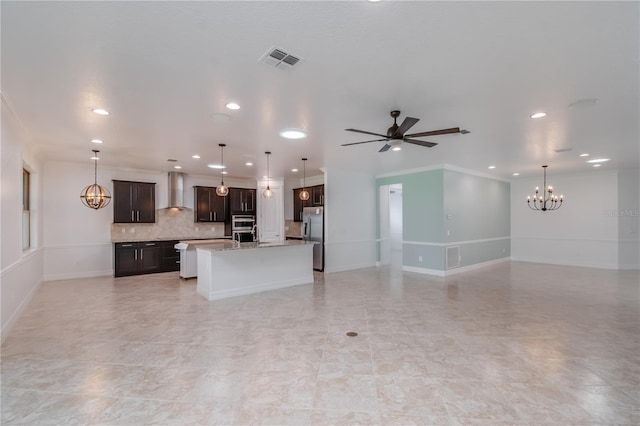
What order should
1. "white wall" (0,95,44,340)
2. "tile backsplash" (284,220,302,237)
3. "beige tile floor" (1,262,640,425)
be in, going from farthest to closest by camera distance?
1. "tile backsplash" (284,220,302,237)
2. "white wall" (0,95,44,340)
3. "beige tile floor" (1,262,640,425)

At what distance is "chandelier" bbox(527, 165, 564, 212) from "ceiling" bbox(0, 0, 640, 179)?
172 inches

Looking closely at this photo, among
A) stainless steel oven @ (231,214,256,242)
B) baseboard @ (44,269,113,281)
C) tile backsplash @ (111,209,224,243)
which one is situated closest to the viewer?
baseboard @ (44,269,113,281)

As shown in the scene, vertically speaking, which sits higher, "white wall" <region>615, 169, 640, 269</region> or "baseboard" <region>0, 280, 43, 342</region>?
"white wall" <region>615, 169, 640, 269</region>

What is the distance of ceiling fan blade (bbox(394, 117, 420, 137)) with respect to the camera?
120 inches

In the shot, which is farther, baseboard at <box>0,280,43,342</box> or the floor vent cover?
the floor vent cover

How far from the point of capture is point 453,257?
764 centimetres

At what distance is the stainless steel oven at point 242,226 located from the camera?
8.96 meters

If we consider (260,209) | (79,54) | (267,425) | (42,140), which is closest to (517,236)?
(260,209)

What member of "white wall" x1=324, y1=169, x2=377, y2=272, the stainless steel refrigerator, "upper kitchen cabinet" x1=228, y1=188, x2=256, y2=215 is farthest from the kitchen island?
"upper kitchen cabinet" x1=228, y1=188, x2=256, y2=215

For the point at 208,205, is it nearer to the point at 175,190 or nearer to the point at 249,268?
the point at 175,190

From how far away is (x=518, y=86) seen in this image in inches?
117

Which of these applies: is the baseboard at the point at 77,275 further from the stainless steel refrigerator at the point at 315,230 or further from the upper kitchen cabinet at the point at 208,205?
the stainless steel refrigerator at the point at 315,230

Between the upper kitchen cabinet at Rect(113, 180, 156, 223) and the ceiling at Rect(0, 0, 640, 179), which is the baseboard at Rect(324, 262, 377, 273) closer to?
the ceiling at Rect(0, 0, 640, 179)

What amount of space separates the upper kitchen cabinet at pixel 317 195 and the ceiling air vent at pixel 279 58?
5.64 meters
